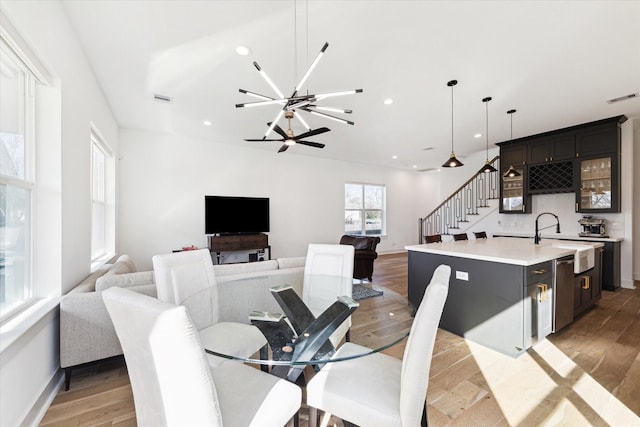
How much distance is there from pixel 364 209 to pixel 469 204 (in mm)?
2819

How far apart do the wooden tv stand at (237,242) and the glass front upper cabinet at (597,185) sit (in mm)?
6051

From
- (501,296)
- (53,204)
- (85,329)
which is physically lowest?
(85,329)

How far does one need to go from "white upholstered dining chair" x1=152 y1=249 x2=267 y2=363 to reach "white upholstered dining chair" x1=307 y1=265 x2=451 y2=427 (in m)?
0.59

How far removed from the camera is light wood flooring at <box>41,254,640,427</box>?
1676 mm

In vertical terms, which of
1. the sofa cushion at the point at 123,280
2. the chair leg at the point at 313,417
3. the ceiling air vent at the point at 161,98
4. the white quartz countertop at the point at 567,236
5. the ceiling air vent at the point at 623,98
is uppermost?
the ceiling air vent at the point at 623,98

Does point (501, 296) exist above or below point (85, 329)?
above

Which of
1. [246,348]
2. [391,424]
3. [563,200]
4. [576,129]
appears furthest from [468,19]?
[563,200]

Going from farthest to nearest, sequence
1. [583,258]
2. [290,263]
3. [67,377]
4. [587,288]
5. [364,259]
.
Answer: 1. [364,259]
2. [587,288]
3. [583,258]
4. [290,263]
5. [67,377]

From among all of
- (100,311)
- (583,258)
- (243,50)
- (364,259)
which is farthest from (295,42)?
(583,258)

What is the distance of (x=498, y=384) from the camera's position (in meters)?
2.01

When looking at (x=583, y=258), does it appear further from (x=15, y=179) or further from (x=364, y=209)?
(x=364, y=209)

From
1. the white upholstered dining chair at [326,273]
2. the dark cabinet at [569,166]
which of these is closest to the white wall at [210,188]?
the dark cabinet at [569,166]

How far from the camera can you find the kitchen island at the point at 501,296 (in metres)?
2.37

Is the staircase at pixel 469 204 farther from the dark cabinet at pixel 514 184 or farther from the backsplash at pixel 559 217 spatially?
the backsplash at pixel 559 217
